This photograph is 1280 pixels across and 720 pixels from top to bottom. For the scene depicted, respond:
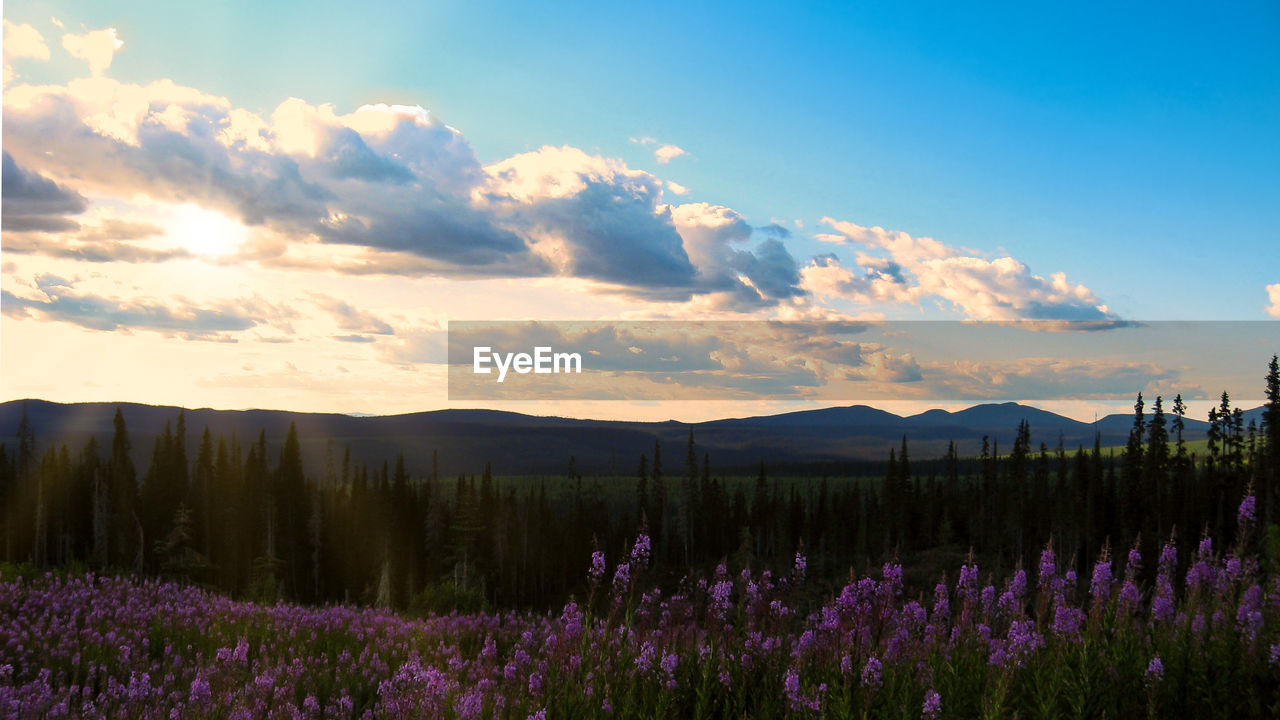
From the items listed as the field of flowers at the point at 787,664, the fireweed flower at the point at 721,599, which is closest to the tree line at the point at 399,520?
the field of flowers at the point at 787,664

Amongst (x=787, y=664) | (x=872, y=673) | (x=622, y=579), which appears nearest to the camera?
(x=872, y=673)

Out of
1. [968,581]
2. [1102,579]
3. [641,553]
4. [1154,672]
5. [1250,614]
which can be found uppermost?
[641,553]

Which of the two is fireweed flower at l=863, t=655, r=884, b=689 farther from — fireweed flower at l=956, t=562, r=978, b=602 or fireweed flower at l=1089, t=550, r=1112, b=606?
fireweed flower at l=1089, t=550, r=1112, b=606

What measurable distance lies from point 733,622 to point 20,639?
9.08 metres

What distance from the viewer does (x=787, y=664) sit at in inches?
338

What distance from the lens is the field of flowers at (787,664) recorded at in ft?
25.2

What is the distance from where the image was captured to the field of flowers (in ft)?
25.2

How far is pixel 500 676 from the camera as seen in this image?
1049cm

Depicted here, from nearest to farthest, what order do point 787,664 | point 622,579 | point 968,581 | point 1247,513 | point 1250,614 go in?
1. point 622,579
2. point 787,664
3. point 1250,614
4. point 968,581
5. point 1247,513

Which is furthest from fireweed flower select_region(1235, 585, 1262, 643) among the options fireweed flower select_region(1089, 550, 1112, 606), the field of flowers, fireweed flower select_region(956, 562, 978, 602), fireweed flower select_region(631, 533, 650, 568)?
fireweed flower select_region(631, 533, 650, 568)

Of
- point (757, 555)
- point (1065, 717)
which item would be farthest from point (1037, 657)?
point (757, 555)

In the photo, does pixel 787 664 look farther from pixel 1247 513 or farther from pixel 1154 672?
pixel 1247 513

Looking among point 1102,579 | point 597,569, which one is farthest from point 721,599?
point 1102,579

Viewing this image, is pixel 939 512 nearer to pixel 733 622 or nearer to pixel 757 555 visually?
pixel 757 555
